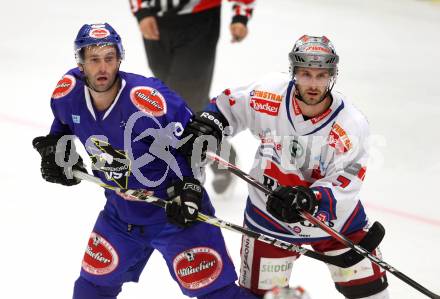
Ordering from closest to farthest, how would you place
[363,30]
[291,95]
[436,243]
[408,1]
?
[291,95] → [436,243] → [363,30] → [408,1]

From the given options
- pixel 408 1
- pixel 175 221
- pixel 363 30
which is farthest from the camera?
pixel 408 1

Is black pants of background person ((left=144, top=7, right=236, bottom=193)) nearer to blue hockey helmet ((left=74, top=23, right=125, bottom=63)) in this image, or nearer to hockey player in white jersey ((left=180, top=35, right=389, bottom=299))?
hockey player in white jersey ((left=180, top=35, right=389, bottom=299))

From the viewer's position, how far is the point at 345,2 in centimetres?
845

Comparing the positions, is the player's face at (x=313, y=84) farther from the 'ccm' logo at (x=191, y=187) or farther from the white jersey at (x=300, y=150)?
the 'ccm' logo at (x=191, y=187)

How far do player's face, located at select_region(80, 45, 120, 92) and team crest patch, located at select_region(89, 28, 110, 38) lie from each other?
0.04 metres

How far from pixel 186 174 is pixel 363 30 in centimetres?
516

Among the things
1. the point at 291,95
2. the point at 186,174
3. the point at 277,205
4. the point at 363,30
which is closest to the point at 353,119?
the point at 291,95

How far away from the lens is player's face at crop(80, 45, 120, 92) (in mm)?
2766

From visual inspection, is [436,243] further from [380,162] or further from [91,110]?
[91,110]

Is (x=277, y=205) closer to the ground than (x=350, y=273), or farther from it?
farther from it

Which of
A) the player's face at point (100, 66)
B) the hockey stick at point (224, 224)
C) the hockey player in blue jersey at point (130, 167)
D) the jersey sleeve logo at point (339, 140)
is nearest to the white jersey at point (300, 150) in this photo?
the jersey sleeve logo at point (339, 140)

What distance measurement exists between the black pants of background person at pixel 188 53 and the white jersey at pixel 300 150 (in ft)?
5.12

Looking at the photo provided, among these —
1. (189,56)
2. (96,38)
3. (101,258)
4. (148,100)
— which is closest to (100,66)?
(96,38)

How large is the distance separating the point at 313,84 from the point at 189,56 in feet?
6.42
